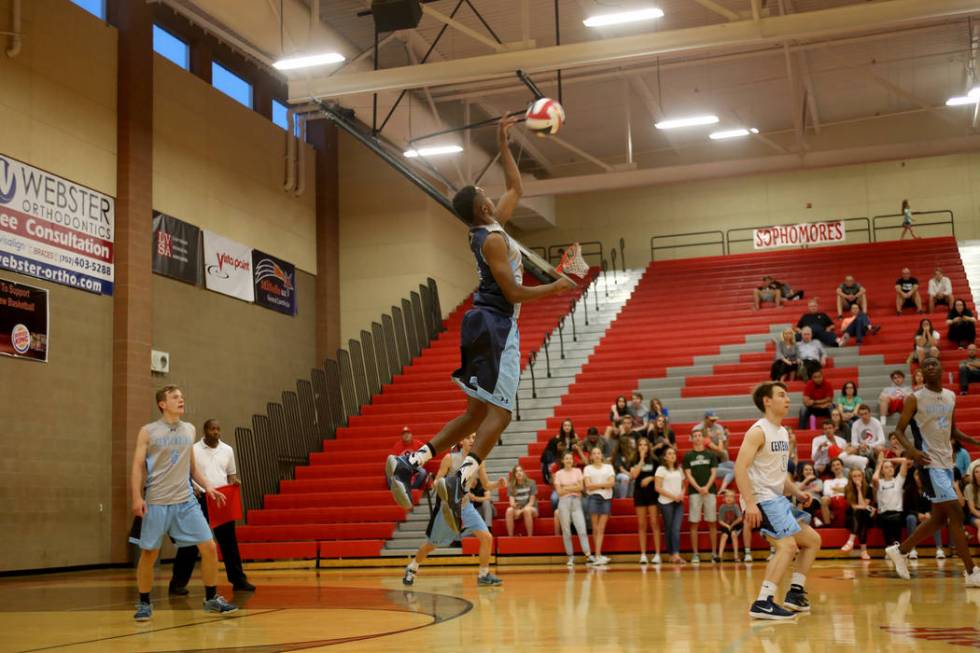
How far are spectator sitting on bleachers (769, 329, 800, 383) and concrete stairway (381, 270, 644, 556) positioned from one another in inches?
162

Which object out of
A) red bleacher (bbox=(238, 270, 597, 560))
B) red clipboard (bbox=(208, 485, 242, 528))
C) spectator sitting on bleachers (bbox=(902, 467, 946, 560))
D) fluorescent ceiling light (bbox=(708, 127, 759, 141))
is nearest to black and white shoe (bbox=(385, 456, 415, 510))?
red clipboard (bbox=(208, 485, 242, 528))

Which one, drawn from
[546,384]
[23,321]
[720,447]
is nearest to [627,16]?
[720,447]

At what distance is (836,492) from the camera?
14.7 meters

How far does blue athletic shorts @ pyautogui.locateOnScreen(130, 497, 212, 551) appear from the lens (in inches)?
335

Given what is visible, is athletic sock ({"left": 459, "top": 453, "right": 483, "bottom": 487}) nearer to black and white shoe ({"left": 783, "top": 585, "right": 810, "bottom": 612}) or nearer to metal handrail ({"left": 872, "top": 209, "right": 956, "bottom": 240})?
black and white shoe ({"left": 783, "top": 585, "right": 810, "bottom": 612})

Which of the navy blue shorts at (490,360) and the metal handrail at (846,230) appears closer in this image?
the navy blue shorts at (490,360)

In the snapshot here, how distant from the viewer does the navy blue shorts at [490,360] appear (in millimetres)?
6379

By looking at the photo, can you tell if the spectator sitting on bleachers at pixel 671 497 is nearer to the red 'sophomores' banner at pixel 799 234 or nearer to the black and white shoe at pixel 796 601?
the black and white shoe at pixel 796 601

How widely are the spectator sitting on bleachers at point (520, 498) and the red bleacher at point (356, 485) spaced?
204 centimetres

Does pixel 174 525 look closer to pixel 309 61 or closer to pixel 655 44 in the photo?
pixel 309 61

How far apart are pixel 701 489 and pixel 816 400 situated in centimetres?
369

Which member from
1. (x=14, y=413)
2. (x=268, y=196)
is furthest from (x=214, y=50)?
(x=14, y=413)

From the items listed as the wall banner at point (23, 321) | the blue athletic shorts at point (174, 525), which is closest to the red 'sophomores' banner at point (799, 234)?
the wall banner at point (23, 321)

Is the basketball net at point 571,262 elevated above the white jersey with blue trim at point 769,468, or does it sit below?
above
